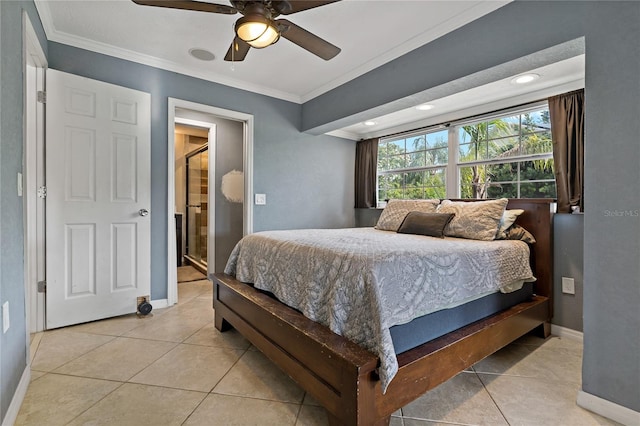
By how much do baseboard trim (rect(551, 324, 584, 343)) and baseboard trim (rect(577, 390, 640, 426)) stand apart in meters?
1.04

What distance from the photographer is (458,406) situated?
1557mm

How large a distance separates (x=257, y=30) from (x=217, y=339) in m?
2.06

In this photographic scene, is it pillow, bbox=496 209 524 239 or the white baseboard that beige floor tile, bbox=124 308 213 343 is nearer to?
the white baseboard

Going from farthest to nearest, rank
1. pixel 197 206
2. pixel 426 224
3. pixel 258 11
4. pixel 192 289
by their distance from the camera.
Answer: pixel 197 206, pixel 192 289, pixel 426 224, pixel 258 11

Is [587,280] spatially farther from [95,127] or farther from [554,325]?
[95,127]

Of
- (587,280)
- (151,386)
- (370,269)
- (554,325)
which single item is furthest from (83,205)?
(554,325)

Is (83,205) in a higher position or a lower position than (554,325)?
higher

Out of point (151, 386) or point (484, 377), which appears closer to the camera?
point (151, 386)

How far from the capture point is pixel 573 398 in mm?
1635

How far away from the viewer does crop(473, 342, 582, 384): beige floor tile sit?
6.16 feet

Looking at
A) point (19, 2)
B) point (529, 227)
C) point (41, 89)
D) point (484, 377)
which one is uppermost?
point (19, 2)

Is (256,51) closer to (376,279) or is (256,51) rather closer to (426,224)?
(426,224)

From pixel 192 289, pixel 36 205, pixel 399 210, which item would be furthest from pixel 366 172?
pixel 36 205

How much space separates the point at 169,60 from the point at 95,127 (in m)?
0.93
